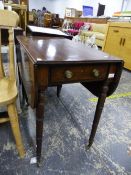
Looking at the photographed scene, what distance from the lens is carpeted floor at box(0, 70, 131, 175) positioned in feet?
3.13

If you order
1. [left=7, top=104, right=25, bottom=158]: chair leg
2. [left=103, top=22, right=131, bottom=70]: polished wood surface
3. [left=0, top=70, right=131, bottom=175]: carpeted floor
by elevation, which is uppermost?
[left=103, top=22, right=131, bottom=70]: polished wood surface

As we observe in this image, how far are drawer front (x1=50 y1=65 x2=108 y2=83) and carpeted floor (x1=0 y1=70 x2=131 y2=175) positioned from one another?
562mm

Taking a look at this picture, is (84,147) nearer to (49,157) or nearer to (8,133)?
(49,157)

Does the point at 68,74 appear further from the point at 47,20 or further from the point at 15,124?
the point at 47,20

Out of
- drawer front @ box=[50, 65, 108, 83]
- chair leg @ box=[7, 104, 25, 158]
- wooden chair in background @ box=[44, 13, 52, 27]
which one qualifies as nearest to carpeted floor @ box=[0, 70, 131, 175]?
chair leg @ box=[7, 104, 25, 158]

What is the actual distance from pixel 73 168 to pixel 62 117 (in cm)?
51

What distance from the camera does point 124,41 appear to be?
2900 mm

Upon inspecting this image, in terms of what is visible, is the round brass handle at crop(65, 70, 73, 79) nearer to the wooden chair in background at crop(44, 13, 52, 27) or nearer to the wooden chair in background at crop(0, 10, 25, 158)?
the wooden chair in background at crop(0, 10, 25, 158)

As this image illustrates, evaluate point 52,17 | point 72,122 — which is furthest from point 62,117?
point 52,17

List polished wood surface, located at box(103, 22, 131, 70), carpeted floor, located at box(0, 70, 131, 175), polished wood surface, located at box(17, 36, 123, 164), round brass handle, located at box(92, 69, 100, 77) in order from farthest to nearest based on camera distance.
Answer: polished wood surface, located at box(103, 22, 131, 70) < carpeted floor, located at box(0, 70, 131, 175) < round brass handle, located at box(92, 69, 100, 77) < polished wood surface, located at box(17, 36, 123, 164)

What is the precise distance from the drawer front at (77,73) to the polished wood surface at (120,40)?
7.49 ft

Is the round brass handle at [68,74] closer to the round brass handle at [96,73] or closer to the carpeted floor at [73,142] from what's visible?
the round brass handle at [96,73]

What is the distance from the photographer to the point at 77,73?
76cm

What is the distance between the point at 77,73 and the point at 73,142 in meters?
0.62
